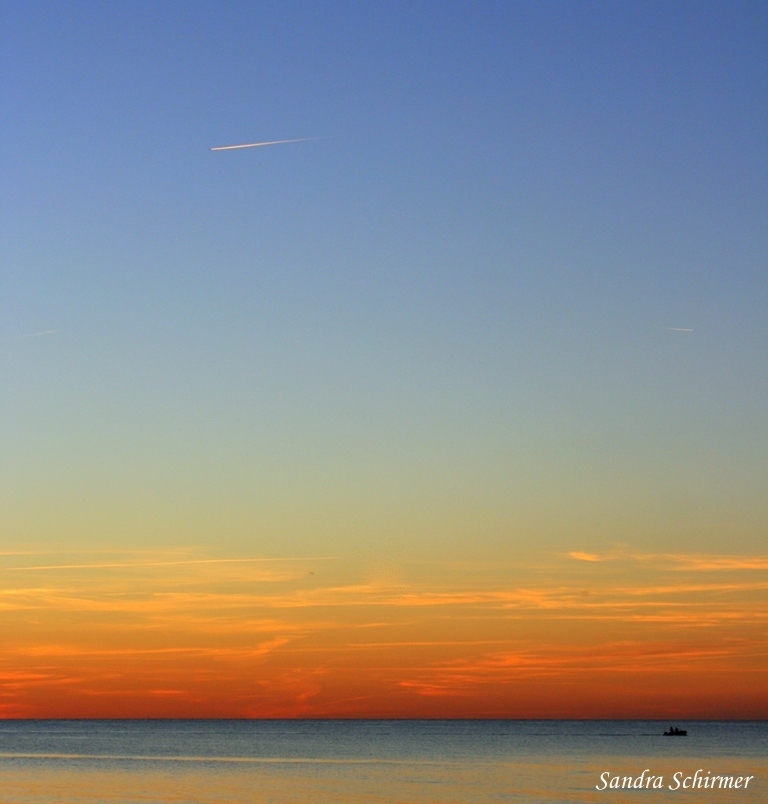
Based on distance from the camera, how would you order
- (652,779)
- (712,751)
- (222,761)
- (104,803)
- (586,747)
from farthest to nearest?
1. (586,747)
2. (712,751)
3. (222,761)
4. (652,779)
5. (104,803)

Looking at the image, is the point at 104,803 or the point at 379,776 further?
the point at 379,776

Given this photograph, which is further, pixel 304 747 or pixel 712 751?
pixel 304 747

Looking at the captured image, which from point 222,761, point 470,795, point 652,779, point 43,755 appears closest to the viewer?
point 470,795

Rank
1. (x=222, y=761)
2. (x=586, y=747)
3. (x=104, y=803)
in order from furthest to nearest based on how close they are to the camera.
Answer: (x=586, y=747)
(x=222, y=761)
(x=104, y=803)

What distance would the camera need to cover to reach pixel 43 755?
131000mm

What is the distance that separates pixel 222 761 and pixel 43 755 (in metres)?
25.1

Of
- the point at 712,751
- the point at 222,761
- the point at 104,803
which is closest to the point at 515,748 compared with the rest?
the point at 712,751

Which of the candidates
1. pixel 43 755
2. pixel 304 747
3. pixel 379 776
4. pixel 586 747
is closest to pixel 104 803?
pixel 379 776

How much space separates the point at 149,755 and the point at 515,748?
51.5 metres

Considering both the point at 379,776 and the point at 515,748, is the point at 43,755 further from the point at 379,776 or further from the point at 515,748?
the point at 515,748

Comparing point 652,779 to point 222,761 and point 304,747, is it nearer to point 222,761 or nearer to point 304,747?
point 222,761

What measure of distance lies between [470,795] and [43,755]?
72603mm

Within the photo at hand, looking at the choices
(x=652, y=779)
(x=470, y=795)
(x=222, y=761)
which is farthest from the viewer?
(x=222, y=761)

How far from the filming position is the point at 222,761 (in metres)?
Answer: 121
